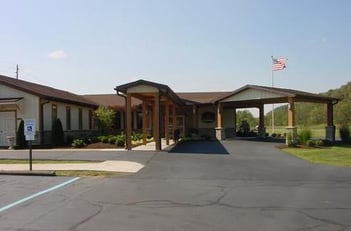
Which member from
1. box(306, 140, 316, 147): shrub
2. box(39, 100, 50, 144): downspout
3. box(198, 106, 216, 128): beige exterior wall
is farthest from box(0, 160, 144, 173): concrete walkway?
box(198, 106, 216, 128): beige exterior wall

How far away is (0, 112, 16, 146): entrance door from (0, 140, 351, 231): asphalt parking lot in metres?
16.1

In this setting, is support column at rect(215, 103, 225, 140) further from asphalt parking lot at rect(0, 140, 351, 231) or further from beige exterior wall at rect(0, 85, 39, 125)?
asphalt parking lot at rect(0, 140, 351, 231)

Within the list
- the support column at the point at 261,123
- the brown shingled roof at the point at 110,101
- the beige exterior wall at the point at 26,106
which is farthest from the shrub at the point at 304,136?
the beige exterior wall at the point at 26,106

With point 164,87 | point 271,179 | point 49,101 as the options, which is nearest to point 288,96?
point 164,87

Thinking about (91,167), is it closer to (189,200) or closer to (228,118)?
(189,200)

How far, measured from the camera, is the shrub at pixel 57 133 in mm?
31062

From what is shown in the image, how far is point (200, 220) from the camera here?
28.0 feet

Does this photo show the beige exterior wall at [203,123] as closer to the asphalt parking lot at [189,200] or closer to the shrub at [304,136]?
the shrub at [304,136]

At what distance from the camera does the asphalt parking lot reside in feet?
27.2

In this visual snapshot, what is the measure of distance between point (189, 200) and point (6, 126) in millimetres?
22971

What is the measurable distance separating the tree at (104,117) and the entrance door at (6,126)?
365 inches

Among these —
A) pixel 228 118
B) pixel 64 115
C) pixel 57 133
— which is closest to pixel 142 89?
pixel 57 133

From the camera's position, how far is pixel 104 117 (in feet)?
127

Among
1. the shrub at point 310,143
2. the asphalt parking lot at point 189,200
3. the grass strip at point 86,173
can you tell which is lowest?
the asphalt parking lot at point 189,200
